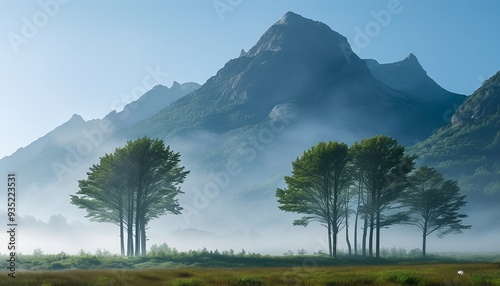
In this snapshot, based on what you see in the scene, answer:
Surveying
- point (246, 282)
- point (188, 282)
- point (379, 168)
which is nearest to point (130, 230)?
point (379, 168)

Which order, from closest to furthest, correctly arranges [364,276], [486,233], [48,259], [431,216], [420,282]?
[420,282] → [364,276] → [48,259] → [431,216] → [486,233]

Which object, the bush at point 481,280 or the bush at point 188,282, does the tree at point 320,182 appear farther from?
the bush at point 188,282

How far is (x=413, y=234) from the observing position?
168 metres

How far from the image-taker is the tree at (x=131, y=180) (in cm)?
5731

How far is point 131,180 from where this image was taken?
190 ft

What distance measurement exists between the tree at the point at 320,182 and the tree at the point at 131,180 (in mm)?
14623

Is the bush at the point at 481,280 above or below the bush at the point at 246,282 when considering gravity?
below

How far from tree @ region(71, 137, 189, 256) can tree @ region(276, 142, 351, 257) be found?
48.0 ft

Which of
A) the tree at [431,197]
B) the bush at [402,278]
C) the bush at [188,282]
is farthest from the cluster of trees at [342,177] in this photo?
the bush at [188,282]

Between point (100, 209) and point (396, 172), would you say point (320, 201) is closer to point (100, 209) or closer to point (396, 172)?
point (396, 172)

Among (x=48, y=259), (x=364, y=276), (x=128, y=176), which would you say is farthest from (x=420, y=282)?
(x=128, y=176)

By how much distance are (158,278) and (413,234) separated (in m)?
156

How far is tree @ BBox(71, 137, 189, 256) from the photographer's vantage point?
57312mm

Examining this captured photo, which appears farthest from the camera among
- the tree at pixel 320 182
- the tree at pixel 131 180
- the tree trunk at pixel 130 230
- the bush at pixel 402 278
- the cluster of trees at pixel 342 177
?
the tree trunk at pixel 130 230
